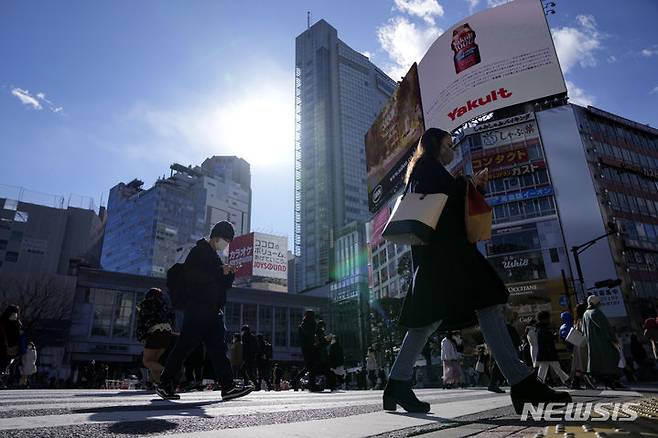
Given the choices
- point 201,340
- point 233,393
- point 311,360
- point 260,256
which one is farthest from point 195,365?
point 260,256

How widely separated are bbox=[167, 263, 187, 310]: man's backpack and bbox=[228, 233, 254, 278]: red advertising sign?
146 ft

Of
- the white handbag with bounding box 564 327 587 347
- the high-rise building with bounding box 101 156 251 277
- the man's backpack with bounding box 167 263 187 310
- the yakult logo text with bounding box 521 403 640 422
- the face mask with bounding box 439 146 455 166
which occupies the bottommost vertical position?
the yakult logo text with bounding box 521 403 640 422

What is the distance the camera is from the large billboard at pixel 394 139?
3073cm

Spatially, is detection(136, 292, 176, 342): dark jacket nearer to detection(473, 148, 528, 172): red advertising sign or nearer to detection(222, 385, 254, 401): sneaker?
detection(222, 385, 254, 401): sneaker

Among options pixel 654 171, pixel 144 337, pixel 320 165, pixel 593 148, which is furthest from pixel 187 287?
pixel 320 165

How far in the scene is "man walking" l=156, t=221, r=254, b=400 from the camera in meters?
3.91

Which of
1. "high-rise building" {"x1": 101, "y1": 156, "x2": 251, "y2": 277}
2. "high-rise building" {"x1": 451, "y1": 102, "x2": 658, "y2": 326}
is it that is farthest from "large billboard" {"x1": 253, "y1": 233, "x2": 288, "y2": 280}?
"high-rise building" {"x1": 101, "y1": 156, "x2": 251, "y2": 277}

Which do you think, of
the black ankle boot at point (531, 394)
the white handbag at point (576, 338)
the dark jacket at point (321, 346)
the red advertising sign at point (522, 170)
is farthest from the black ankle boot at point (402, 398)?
the red advertising sign at point (522, 170)

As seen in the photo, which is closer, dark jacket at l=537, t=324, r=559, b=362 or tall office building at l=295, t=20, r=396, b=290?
dark jacket at l=537, t=324, r=559, b=362

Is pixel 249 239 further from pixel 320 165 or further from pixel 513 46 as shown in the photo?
pixel 320 165

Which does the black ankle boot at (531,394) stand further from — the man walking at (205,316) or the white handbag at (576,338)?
the white handbag at (576,338)

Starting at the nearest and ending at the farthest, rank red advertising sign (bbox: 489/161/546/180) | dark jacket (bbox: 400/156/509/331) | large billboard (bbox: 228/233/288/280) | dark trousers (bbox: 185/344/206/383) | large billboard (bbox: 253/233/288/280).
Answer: dark jacket (bbox: 400/156/509/331) → dark trousers (bbox: 185/344/206/383) → red advertising sign (bbox: 489/161/546/180) → large billboard (bbox: 228/233/288/280) → large billboard (bbox: 253/233/288/280)

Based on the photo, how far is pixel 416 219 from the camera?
8.28 feet

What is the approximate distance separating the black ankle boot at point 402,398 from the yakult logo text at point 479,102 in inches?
1067
